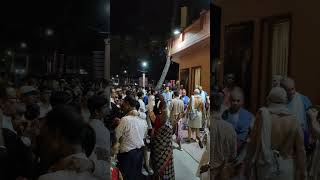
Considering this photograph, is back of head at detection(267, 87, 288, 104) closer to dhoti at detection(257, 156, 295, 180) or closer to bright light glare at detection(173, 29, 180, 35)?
dhoti at detection(257, 156, 295, 180)

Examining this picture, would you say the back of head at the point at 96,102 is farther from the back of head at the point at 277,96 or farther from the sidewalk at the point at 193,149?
the back of head at the point at 277,96

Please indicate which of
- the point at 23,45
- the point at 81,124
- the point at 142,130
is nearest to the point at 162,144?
the point at 142,130

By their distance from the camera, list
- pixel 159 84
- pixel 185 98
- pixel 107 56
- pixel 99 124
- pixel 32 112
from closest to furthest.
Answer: pixel 32 112, pixel 99 124, pixel 107 56, pixel 159 84, pixel 185 98

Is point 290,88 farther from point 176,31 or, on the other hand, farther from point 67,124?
point 67,124

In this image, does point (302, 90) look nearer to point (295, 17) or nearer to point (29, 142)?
point (295, 17)

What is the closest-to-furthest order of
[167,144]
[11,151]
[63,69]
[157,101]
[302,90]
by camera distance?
[11,151], [63,69], [302,90], [157,101], [167,144]

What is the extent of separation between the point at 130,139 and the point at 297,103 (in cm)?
92

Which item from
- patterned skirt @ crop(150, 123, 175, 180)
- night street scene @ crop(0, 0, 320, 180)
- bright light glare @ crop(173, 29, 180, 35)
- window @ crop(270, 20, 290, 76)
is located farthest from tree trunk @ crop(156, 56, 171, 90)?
window @ crop(270, 20, 290, 76)

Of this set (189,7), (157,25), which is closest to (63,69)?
(157,25)

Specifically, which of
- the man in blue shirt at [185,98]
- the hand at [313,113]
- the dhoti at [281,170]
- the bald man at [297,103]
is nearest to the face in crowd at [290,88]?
the bald man at [297,103]

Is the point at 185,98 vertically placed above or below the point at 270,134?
above

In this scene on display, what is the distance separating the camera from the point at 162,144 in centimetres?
241

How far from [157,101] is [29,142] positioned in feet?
2.59

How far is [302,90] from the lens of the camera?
1766 mm
